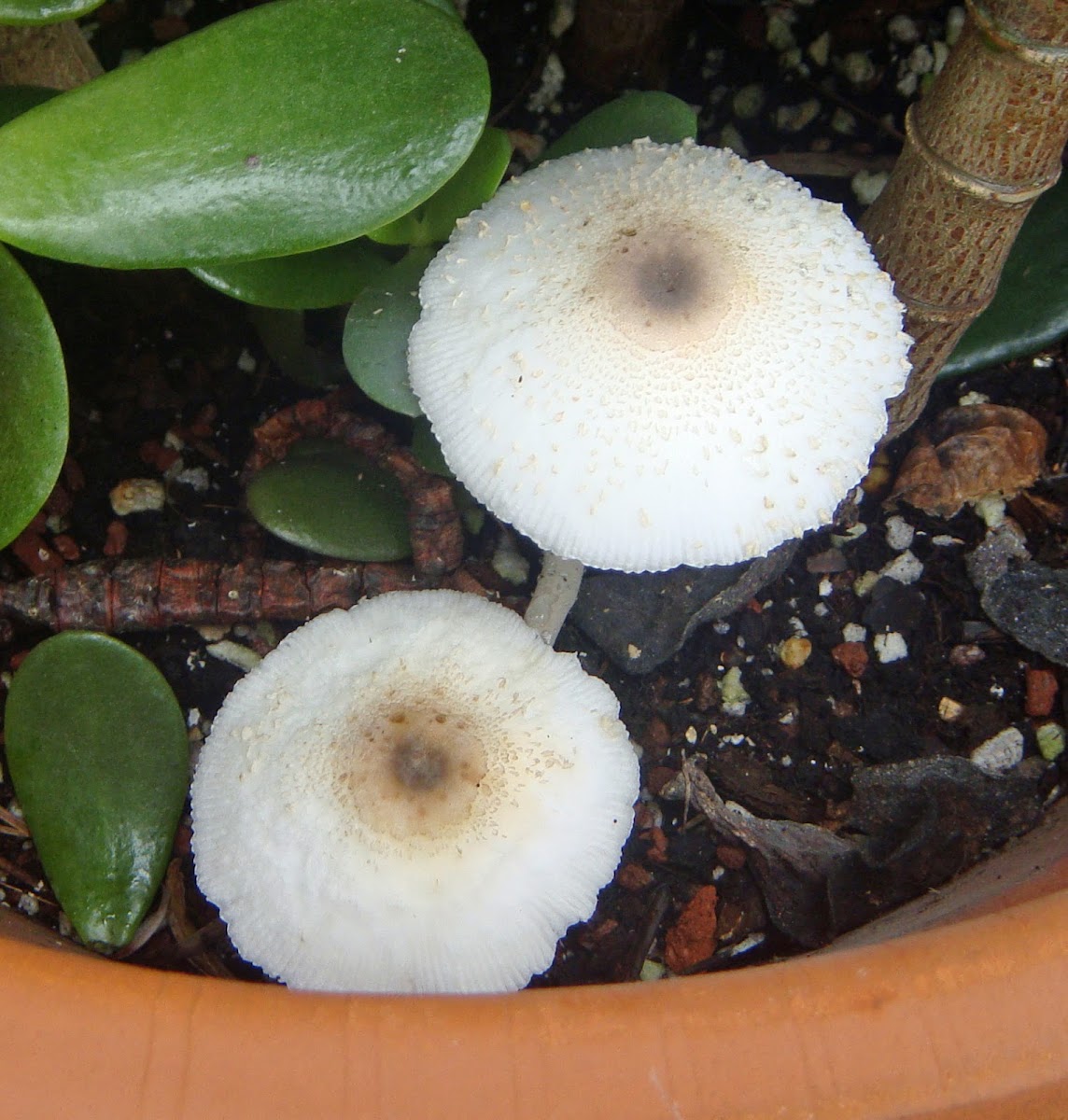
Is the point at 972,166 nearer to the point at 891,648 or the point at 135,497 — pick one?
the point at 891,648

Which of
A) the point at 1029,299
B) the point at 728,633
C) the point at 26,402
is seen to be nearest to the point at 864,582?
the point at 728,633

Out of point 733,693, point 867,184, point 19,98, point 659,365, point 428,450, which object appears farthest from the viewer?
point 867,184

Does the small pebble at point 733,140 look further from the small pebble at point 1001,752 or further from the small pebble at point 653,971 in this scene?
the small pebble at point 653,971

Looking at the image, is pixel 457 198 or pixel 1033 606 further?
pixel 1033 606

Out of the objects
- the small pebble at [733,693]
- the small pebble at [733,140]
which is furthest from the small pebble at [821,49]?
the small pebble at [733,693]

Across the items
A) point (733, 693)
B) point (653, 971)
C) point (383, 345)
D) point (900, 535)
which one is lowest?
point (653, 971)

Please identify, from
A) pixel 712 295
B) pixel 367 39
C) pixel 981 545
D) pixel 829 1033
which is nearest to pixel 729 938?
pixel 829 1033
